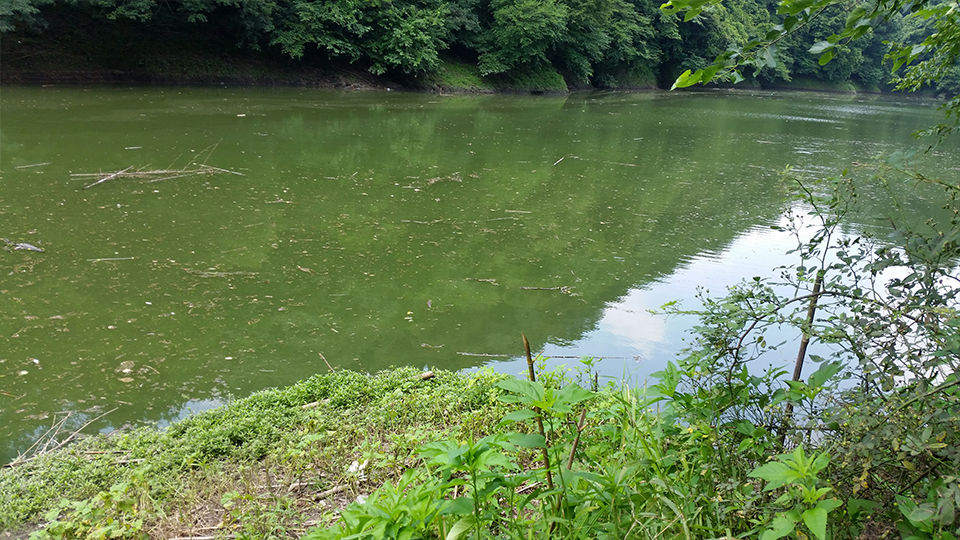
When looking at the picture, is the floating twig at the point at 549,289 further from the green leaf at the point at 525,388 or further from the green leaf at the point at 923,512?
the green leaf at the point at 923,512

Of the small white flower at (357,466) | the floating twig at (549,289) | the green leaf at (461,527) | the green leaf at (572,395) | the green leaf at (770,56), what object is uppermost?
the green leaf at (770,56)

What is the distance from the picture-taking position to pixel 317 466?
2.49m

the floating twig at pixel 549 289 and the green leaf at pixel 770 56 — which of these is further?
the floating twig at pixel 549 289

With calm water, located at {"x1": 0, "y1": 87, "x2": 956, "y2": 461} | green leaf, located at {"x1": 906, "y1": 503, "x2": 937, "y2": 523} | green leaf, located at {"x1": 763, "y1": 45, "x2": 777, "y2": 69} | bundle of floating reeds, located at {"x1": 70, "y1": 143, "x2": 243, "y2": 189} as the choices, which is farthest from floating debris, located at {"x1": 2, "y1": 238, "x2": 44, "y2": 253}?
green leaf, located at {"x1": 906, "y1": 503, "x2": 937, "y2": 523}

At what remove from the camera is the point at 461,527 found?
1363mm

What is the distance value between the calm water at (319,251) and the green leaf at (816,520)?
251cm

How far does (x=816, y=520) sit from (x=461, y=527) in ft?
2.33

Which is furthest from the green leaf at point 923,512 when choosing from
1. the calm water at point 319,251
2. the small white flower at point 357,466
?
the calm water at point 319,251

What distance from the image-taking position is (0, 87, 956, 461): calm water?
3.57m

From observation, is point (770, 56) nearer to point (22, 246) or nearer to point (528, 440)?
point (528, 440)

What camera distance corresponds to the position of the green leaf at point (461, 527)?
1.36m

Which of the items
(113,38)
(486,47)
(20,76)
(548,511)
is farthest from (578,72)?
(548,511)

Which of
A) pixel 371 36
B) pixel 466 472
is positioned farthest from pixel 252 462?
pixel 371 36

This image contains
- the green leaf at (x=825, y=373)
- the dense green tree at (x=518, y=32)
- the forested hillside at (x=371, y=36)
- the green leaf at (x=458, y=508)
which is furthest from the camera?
the dense green tree at (x=518, y=32)
